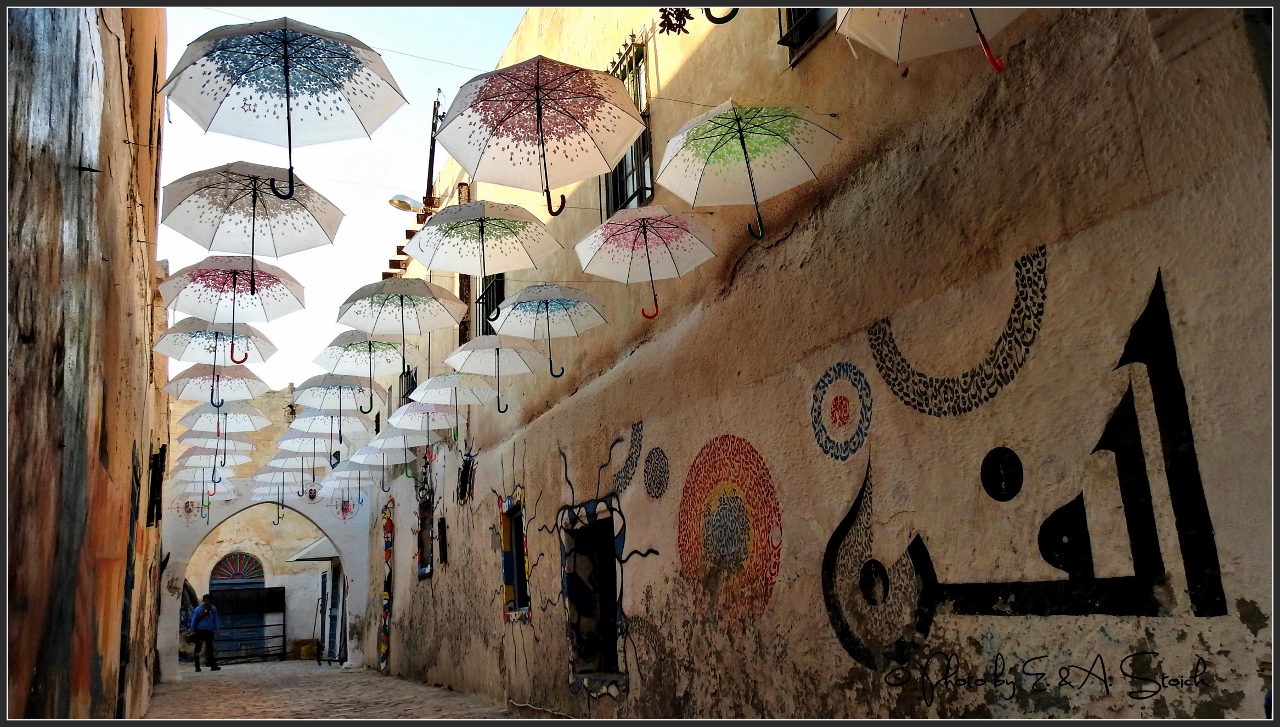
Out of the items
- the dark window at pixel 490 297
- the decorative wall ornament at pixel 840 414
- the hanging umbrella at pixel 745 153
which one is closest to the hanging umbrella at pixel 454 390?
the dark window at pixel 490 297

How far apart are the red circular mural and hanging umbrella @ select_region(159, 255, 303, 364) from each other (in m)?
4.15

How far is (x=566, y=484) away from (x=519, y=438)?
1743mm

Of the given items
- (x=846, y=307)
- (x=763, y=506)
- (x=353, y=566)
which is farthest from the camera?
(x=353, y=566)

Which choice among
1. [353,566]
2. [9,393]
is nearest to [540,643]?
[9,393]

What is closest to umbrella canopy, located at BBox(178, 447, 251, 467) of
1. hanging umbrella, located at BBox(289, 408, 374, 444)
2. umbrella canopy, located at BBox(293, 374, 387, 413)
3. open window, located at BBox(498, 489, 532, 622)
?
hanging umbrella, located at BBox(289, 408, 374, 444)

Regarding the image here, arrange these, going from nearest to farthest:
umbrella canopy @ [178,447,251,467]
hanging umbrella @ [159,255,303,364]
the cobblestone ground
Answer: hanging umbrella @ [159,255,303,364] < the cobblestone ground < umbrella canopy @ [178,447,251,467]

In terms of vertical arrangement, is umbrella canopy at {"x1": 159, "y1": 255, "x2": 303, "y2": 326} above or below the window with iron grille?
below

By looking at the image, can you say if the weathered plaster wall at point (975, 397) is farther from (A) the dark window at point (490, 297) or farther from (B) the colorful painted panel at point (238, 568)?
(B) the colorful painted panel at point (238, 568)

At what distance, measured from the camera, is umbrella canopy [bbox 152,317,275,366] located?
9039mm

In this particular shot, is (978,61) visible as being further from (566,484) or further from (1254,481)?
(566,484)

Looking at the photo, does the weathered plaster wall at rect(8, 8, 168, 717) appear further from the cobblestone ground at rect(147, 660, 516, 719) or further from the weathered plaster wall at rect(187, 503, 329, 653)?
the weathered plaster wall at rect(187, 503, 329, 653)

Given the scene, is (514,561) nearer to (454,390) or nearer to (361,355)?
(454,390)

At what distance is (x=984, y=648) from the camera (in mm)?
3875

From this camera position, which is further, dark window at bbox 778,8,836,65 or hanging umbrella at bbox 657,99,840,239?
dark window at bbox 778,8,836,65
